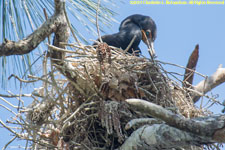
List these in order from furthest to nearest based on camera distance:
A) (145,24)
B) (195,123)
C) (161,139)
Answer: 1. (145,24)
2. (161,139)
3. (195,123)

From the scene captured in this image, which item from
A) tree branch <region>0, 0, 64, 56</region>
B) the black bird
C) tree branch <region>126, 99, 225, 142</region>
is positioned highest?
the black bird

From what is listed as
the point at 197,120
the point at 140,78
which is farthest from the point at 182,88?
the point at 197,120

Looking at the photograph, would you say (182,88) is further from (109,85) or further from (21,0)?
(21,0)

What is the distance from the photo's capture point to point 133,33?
355 centimetres

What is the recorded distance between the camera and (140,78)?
2184 millimetres

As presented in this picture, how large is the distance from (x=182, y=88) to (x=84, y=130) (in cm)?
75

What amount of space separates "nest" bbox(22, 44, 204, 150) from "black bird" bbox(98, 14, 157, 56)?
123 centimetres

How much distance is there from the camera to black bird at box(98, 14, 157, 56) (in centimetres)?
342

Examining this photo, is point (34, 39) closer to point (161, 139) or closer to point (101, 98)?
point (101, 98)

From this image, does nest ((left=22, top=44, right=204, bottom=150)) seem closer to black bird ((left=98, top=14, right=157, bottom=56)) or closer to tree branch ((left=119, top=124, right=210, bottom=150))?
tree branch ((left=119, top=124, right=210, bottom=150))

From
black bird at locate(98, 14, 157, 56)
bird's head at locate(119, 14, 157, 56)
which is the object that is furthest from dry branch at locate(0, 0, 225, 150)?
bird's head at locate(119, 14, 157, 56)

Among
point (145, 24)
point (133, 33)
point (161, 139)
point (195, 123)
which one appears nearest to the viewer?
point (195, 123)

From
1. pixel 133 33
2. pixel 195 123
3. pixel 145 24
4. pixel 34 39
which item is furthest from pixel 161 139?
pixel 145 24

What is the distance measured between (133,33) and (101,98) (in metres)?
1.68
